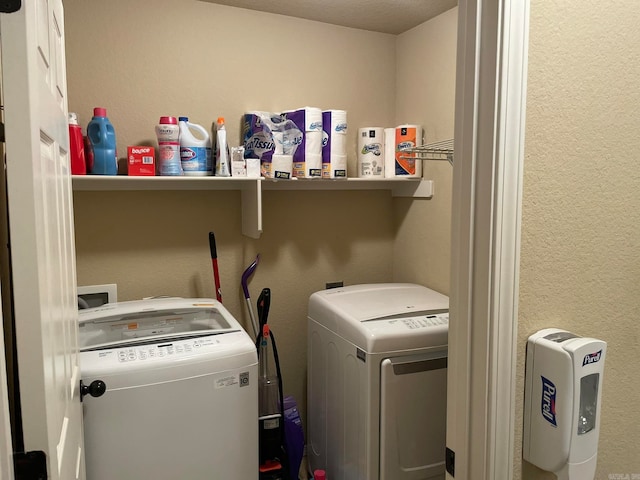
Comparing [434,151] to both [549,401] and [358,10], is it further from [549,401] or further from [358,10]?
[549,401]

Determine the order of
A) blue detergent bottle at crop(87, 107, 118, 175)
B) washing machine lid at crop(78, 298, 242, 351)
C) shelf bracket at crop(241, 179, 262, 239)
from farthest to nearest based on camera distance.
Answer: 1. shelf bracket at crop(241, 179, 262, 239)
2. blue detergent bottle at crop(87, 107, 118, 175)
3. washing machine lid at crop(78, 298, 242, 351)

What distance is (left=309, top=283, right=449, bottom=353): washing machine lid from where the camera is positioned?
5.97ft

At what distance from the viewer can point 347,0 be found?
2170 mm

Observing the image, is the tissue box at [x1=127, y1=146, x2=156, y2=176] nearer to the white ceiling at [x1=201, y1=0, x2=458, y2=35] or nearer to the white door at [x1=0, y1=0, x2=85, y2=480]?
the white ceiling at [x1=201, y1=0, x2=458, y2=35]

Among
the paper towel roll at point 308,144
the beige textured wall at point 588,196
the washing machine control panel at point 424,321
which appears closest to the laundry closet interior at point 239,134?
the paper towel roll at point 308,144

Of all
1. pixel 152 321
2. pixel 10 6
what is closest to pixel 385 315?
pixel 152 321

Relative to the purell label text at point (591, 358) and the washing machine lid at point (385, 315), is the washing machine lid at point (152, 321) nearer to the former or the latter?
the washing machine lid at point (385, 315)

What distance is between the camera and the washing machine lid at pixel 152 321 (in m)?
1.81

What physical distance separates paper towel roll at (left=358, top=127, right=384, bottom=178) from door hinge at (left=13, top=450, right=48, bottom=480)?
6.38 ft

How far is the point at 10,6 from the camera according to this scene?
62 cm

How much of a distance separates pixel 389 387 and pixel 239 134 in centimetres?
133

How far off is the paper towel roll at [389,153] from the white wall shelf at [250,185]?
6 centimetres

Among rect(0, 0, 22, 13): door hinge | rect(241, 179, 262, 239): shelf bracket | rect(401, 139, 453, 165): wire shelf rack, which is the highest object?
rect(0, 0, 22, 13): door hinge

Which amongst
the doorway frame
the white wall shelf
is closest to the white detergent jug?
the white wall shelf
